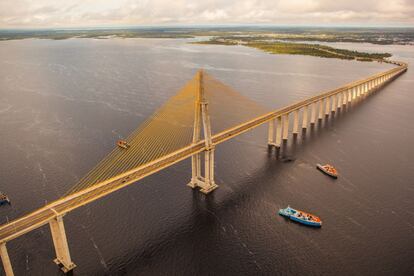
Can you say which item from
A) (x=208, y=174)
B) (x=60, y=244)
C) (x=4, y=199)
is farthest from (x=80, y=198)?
(x=208, y=174)

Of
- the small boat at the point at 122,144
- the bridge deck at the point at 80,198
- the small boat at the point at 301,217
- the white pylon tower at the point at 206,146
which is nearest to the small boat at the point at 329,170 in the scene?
the small boat at the point at 301,217

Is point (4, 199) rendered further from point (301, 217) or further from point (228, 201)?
point (301, 217)

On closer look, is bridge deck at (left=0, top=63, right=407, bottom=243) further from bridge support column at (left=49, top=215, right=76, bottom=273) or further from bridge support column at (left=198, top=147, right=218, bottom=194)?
bridge support column at (left=198, top=147, right=218, bottom=194)

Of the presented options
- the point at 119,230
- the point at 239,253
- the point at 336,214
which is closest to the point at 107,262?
the point at 119,230

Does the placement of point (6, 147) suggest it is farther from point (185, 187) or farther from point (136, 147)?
point (185, 187)

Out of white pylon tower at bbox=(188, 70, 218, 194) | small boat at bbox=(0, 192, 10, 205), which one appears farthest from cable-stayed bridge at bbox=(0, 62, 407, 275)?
small boat at bbox=(0, 192, 10, 205)

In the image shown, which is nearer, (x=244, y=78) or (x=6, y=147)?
(x=6, y=147)
